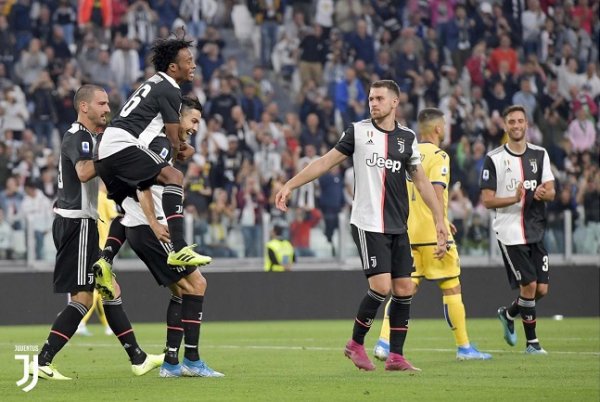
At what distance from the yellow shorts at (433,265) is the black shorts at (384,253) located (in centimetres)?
183

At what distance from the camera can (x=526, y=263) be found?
Result: 13.5 metres

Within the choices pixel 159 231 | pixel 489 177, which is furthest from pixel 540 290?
pixel 159 231

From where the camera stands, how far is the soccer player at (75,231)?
32.4 ft

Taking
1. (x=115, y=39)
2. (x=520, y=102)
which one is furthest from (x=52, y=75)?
(x=520, y=102)

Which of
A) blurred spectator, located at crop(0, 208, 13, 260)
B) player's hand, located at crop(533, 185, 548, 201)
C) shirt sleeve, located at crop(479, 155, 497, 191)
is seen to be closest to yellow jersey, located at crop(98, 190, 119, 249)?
blurred spectator, located at crop(0, 208, 13, 260)

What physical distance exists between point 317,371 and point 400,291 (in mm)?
989

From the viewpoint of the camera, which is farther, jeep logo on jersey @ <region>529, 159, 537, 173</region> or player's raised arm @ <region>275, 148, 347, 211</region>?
jeep logo on jersey @ <region>529, 159, 537, 173</region>

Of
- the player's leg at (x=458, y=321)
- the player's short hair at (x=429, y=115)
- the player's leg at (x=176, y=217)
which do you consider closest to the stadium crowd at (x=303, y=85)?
the player's leg at (x=458, y=321)

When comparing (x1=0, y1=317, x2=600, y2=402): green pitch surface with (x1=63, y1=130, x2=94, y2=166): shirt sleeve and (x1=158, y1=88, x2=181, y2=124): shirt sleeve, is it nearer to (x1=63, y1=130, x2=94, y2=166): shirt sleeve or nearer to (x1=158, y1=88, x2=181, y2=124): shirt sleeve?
Result: (x1=63, y1=130, x2=94, y2=166): shirt sleeve

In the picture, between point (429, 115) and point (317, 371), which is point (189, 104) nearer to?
point (317, 371)

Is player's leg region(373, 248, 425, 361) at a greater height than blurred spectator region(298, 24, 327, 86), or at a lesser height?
lesser

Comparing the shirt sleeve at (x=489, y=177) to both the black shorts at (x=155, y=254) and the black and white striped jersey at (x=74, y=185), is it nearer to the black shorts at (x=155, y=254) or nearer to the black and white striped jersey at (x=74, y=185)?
the black shorts at (x=155, y=254)

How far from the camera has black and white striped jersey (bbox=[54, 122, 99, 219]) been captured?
9.98 m

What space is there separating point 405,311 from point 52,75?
1441 cm
